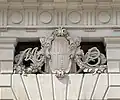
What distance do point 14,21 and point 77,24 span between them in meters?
1.53

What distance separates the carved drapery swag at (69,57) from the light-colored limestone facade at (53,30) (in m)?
0.11

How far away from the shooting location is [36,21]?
8.84m

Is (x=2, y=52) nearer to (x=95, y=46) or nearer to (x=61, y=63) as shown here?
(x=61, y=63)

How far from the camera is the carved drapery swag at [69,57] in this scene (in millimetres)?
8492

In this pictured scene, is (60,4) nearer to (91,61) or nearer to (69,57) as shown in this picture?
(69,57)

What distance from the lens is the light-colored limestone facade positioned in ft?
27.3

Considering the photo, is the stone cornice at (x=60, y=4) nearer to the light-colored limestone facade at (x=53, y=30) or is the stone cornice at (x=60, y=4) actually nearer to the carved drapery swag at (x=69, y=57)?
the light-colored limestone facade at (x=53, y=30)

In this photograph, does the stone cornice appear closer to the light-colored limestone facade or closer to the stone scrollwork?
the light-colored limestone facade

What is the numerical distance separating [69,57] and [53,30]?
0.78 m

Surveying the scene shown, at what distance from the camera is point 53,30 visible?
345 inches

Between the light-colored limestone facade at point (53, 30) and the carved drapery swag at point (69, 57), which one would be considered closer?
the light-colored limestone facade at point (53, 30)

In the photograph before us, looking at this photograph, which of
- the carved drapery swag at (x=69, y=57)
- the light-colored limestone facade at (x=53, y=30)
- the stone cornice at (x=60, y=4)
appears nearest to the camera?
the light-colored limestone facade at (x=53, y=30)

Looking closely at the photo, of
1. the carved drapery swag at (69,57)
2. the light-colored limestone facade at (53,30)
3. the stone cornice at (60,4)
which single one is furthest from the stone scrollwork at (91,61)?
the stone cornice at (60,4)

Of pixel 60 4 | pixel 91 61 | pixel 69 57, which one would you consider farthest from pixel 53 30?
pixel 91 61
